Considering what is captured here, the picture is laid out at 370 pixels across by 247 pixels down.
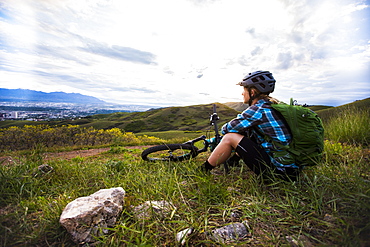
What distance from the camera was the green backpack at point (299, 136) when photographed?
9.20ft

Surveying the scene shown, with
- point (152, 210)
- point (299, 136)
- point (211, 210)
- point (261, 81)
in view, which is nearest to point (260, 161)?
point (299, 136)

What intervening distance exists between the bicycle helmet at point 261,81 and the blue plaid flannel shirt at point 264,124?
387mm

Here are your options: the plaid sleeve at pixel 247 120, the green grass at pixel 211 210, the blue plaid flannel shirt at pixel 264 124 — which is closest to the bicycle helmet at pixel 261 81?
the blue plaid flannel shirt at pixel 264 124

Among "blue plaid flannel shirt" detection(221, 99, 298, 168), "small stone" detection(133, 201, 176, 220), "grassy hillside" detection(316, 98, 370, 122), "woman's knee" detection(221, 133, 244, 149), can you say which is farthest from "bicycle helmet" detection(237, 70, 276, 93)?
"grassy hillside" detection(316, 98, 370, 122)

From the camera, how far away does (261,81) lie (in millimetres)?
3369

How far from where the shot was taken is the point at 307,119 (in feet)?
9.28

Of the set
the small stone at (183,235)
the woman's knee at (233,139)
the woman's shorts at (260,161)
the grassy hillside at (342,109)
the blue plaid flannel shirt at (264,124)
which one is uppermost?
the grassy hillside at (342,109)

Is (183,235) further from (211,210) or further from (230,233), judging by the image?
(211,210)

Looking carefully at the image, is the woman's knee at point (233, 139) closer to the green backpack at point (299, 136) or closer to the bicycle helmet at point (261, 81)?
the green backpack at point (299, 136)

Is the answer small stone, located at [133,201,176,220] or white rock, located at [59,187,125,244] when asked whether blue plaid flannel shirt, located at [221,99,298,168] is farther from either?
white rock, located at [59,187,125,244]

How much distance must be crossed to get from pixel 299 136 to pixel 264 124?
0.55 meters

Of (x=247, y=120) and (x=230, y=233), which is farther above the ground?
(x=247, y=120)

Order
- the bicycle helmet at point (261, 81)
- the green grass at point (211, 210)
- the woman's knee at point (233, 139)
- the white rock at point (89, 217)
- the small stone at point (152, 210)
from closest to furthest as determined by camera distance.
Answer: the green grass at point (211, 210) → the white rock at point (89, 217) → the small stone at point (152, 210) → the woman's knee at point (233, 139) → the bicycle helmet at point (261, 81)

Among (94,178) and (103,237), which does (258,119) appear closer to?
(103,237)
